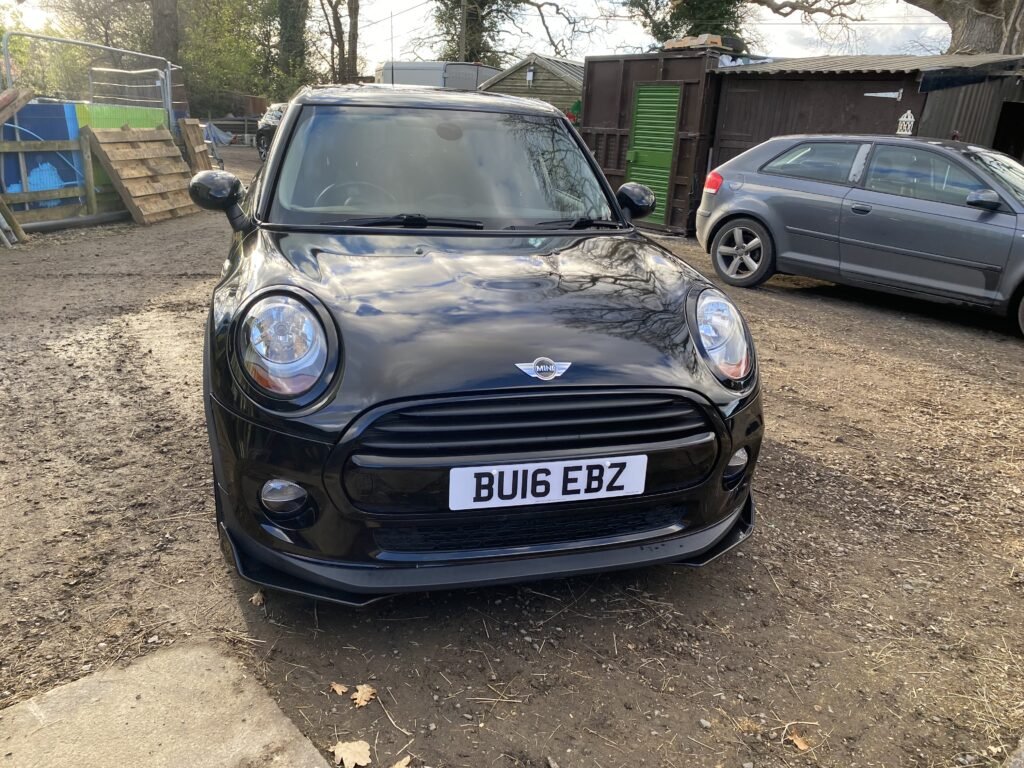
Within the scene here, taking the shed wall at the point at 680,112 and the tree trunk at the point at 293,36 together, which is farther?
the tree trunk at the point at 293,36

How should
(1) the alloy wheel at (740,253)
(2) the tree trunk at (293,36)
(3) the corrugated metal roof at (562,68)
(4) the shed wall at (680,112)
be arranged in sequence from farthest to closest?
1. (2) the tree trunk at (293,36)
2. (3) the corrugated metal roof at (562,68)
3. (4) the shed wall at (680,112)
4. (1) the alloy wheel at (740,253)

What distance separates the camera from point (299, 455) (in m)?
2.01

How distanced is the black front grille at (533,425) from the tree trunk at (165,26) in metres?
18.4

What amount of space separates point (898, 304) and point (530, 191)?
18.4ft

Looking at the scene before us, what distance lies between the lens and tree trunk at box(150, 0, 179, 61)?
17.0 m

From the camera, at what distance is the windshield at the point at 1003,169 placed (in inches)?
245

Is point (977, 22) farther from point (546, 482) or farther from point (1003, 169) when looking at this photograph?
point (546, 482)

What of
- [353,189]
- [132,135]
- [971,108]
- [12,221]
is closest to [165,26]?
[132,135]

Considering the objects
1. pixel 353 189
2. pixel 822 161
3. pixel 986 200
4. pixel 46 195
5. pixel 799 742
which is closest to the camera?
pixel 799 742

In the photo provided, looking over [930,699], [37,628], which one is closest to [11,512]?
[37,628]

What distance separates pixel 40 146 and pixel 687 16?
74.6 ft

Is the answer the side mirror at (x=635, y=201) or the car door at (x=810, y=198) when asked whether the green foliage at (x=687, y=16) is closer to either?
the car door at (x=810, y=198)

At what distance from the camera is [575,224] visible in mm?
3256

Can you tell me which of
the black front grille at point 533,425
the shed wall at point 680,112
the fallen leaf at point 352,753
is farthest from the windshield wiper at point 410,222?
the shed wall at point 680,112
